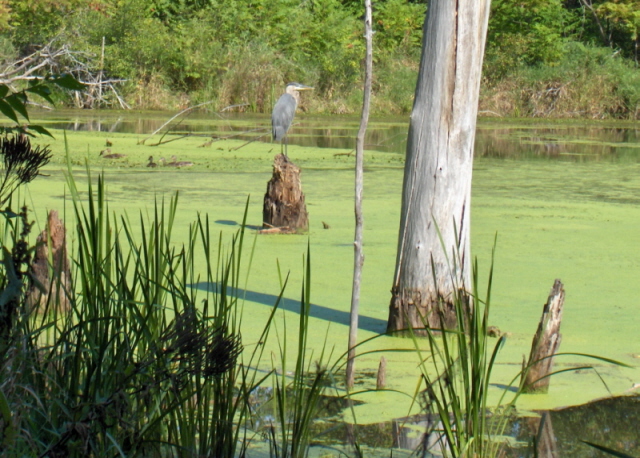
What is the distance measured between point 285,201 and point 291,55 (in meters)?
13.2

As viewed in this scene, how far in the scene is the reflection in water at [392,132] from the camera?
11.2 meters

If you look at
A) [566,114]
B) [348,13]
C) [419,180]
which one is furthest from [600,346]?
[348,13]

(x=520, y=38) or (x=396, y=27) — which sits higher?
(x=396, y=27)

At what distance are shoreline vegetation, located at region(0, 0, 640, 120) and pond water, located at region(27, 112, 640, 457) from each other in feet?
14.9

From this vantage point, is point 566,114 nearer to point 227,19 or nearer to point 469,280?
point 227,19

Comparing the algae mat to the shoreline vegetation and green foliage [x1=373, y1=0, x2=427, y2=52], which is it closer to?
the shoreline vegetation

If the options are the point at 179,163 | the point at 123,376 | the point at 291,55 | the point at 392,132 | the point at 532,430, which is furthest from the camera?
the point at 291,55

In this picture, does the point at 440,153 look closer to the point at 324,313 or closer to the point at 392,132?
the point at 324,313

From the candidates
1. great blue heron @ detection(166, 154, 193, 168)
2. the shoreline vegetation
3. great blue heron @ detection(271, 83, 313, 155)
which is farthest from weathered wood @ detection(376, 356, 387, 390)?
the shoreline vegetation

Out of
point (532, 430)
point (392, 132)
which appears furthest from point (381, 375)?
point (392, 132)

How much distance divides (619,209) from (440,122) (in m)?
3.89

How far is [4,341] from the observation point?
1.33 meters

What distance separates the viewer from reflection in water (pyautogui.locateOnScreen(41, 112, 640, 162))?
36.8 feet

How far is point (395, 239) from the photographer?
522cm
